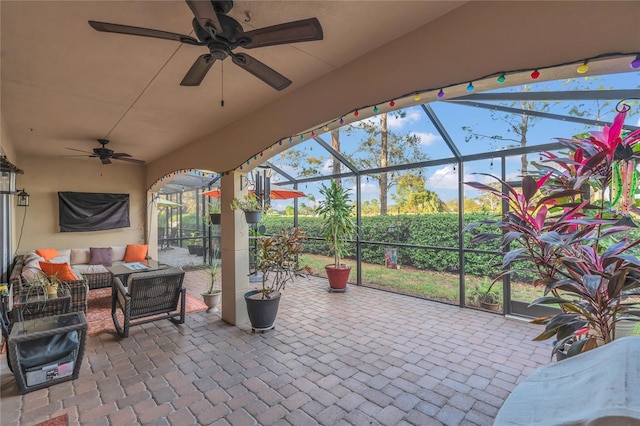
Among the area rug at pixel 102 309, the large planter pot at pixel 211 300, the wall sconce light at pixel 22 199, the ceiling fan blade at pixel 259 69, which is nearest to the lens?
the ceiling fan blade at pixel 259 69

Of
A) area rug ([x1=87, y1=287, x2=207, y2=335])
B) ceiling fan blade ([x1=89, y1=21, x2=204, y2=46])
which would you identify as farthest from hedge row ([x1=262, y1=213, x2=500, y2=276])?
ceiling fan blade ([x1=89, y1=21, x2=204, y2=46])

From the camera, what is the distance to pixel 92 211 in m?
6.80

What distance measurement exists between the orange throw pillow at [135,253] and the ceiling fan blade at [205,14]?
6.55 m

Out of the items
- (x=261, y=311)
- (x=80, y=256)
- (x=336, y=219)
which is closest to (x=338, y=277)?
(x=336, y=219)

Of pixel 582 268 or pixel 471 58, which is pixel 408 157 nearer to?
pixel 471 58

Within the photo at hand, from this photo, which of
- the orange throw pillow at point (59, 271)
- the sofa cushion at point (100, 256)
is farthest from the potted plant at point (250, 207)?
the sofa cushion at point (100, 256)

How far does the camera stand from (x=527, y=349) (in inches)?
125

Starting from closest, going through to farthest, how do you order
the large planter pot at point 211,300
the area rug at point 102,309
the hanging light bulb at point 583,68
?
the hanging light bulb at point 583,68, the area rug at point 102,309, the large planter pot at point 211,300

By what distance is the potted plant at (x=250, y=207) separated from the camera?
382 centimetres

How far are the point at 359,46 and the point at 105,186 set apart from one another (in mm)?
7315

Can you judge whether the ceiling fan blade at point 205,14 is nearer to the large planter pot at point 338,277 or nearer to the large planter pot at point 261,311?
the large planter pot at point 261,311

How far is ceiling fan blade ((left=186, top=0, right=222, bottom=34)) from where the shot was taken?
1312 millimetres

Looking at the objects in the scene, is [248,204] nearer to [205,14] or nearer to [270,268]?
[270,268]

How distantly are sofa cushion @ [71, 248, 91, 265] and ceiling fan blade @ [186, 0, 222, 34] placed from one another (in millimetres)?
6890
